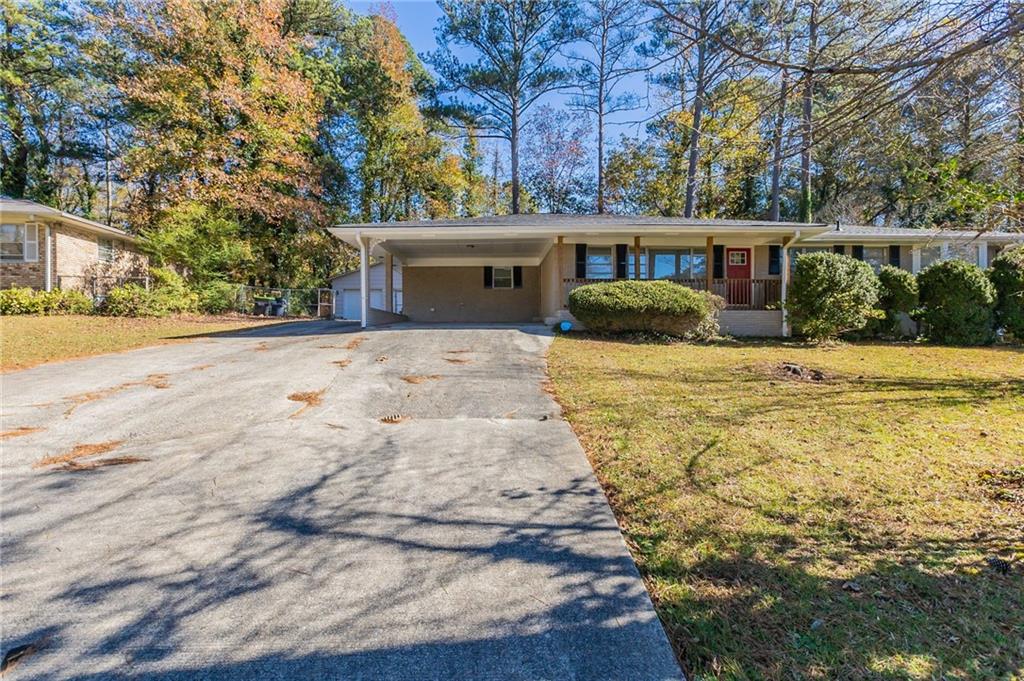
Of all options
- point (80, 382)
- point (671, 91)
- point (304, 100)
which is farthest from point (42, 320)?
point (671, 91)

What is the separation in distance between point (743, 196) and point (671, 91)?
90.2 ft

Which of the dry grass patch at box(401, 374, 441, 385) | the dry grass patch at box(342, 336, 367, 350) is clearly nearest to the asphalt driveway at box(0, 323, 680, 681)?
the dry grass patch at box(401, 374, 441, 385)

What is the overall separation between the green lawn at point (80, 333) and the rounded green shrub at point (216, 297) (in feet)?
5.14

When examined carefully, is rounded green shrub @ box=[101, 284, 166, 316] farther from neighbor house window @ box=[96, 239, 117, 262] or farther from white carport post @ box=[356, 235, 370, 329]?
white carport post @ box=[356, 235, 370, 329]

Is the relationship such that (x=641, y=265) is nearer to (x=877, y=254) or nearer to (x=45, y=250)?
(x=877, y=254)

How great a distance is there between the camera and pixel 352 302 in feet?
82.6

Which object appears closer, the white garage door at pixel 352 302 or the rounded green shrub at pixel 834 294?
the rounded green shrub at pixel 834 294

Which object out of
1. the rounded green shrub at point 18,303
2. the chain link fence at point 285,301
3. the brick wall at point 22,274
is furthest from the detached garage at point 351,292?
the rounded green shrub at point 18,303

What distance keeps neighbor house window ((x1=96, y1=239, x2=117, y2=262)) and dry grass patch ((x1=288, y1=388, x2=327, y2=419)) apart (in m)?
19.0

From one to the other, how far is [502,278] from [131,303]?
40.0 feet

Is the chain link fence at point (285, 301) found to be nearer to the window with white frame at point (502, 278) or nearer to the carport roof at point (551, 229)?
the carport roof at point (551, 229)

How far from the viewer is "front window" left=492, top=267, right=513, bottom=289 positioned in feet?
60.9

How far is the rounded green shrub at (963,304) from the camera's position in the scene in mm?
11008

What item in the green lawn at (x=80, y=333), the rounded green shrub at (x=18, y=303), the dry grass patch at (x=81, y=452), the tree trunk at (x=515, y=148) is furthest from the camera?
the tree trunk at (x=515, y=148)
